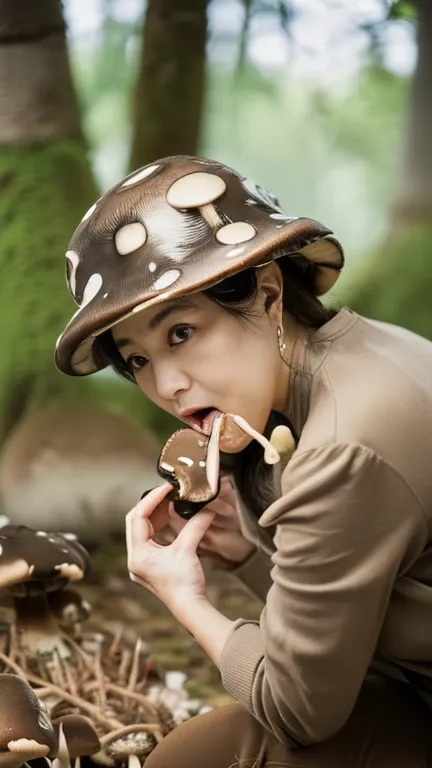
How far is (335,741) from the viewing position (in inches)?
41.1

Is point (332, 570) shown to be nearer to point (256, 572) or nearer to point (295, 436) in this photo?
point (295, 436)

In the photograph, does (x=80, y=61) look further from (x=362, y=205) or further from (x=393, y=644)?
(x=393, y=644)

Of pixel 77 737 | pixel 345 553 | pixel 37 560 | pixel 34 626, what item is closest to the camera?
pixel 345 553

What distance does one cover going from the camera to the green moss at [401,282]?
168 cm

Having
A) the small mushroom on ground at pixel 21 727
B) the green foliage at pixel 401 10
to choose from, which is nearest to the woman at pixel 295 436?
the small mushroom on ground at pixel 21 727

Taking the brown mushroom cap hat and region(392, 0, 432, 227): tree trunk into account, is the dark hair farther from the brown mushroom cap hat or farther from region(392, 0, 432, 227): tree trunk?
region(392, 0, 432, 227): tree trunk

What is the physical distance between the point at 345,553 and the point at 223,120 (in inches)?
41.3

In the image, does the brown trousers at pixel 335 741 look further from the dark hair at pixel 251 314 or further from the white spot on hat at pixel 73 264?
the white spot on hat at pixel 73 264

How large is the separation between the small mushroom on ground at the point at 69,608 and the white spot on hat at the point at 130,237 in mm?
807

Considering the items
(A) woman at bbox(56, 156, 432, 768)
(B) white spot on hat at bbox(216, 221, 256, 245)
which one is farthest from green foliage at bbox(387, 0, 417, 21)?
(B) white spot on hat at bbox(216, 221, 256, 245)

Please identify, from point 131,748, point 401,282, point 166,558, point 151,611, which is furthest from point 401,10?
point 131,748

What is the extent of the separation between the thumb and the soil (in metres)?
0.55

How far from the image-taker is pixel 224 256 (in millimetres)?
961

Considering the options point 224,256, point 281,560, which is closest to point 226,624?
point 281,560
